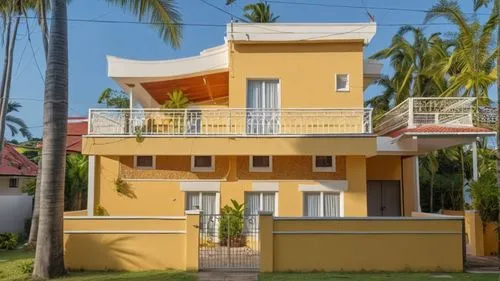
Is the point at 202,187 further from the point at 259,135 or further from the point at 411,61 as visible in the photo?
the point at 411,61

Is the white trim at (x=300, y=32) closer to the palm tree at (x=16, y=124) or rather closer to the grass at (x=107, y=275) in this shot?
the grass at (x=107, y=275)

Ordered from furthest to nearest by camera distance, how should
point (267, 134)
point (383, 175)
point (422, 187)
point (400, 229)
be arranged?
point (422, 187) < point (383, 175) < point (267, 134) < point (400, 229)

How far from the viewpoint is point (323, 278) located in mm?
10844

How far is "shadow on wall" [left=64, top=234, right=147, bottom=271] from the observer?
12078 mm

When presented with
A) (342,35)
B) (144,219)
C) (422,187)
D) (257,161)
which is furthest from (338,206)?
(422,187)

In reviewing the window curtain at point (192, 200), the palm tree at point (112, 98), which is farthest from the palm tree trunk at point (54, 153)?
the palm tree at point (112, 98)

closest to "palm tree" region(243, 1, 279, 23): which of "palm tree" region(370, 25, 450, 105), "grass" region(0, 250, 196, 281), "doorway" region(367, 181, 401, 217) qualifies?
"palm tree" region(370, 25, 450, 105)

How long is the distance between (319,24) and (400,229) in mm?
7756

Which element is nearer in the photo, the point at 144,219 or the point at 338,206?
the point at 144,219

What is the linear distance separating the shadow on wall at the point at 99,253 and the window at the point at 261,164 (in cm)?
537

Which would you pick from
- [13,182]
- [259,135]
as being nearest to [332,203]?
[259,135]

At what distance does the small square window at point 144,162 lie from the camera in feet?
52.9

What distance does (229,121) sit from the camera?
15672mm

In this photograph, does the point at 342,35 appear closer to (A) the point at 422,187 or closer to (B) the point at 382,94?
(A) the point at 422,187
